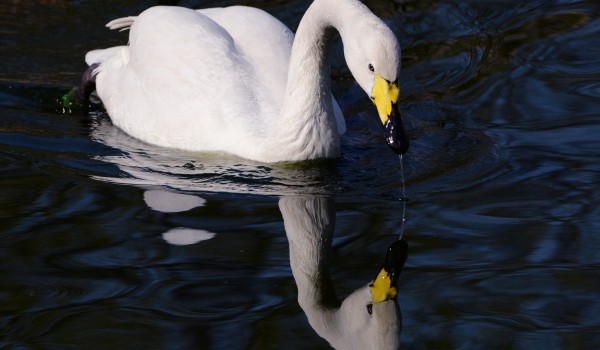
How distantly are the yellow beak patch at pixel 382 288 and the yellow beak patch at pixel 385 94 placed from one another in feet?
3.49

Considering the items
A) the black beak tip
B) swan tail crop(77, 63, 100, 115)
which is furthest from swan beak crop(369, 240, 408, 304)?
swan tail crop(77, 63, 100, 115)

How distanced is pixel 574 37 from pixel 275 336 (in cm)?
598

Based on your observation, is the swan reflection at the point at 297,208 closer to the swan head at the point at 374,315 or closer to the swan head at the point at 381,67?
the swan head at the point at 374,315

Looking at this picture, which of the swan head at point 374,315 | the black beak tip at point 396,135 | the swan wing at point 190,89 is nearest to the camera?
the swan head at point 374,315

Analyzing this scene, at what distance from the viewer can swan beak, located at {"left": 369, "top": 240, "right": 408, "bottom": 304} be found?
5762mm

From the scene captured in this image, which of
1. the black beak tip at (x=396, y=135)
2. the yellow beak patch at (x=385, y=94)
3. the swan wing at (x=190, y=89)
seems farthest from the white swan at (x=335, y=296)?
the swan wing at (x=190, y=89)

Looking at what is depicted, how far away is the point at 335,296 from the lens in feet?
19.1

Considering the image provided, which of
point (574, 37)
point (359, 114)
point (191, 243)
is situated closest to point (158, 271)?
point (191, 243)

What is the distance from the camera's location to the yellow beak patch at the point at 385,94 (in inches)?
260

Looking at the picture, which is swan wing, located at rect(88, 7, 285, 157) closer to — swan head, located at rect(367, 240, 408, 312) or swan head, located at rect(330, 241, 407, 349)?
swan head, located at rect(367, 240, 408, 312)

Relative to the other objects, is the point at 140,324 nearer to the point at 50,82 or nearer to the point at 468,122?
the point at 468,122

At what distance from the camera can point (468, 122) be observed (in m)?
8.73

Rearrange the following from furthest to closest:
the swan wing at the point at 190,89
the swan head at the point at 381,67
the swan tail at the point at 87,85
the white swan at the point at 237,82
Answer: the swan tail at the point at 87,85 → the swan wing at the point at 190,89 → the white swan at the point at 237,82 → the swan head at the point at 381,67

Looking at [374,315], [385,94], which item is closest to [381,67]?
[385,94]
